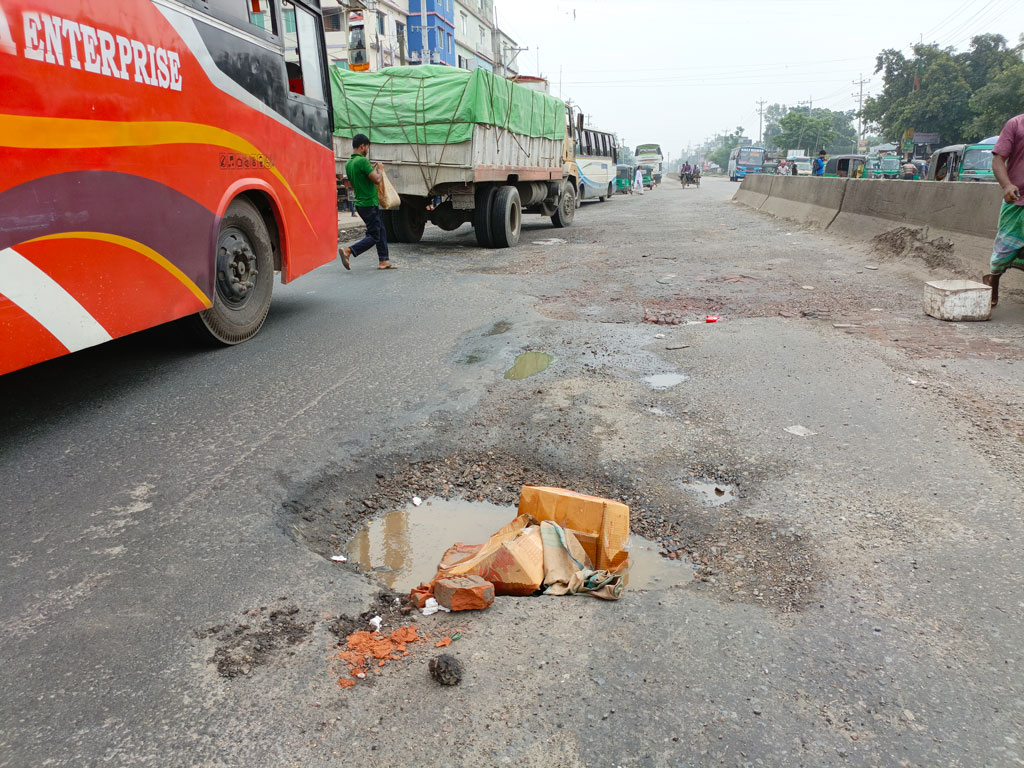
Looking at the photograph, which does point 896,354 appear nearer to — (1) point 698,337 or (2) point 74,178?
(1) point 698,337

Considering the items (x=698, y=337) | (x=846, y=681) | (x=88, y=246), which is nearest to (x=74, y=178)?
(x=88, y=246)

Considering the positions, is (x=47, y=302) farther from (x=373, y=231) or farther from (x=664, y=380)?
(x=373, y=231)

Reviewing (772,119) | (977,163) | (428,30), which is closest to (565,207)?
(977,163)

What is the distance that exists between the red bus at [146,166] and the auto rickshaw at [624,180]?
27328 mm

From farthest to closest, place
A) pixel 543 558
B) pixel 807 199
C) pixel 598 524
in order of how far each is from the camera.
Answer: pixel 807 199
pixel 598 524
pixel 543 558

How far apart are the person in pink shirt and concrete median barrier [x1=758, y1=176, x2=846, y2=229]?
6723 millimetres

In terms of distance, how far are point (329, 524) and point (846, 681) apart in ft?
6.01

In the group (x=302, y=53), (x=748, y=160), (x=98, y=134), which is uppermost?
(x=302, y=53)

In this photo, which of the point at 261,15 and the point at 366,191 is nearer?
the point at 261,15

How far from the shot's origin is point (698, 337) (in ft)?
17.2

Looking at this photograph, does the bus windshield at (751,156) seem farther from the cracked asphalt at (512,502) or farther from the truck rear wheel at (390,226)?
the cracked asphalt at (512,502)

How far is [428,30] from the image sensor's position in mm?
40844

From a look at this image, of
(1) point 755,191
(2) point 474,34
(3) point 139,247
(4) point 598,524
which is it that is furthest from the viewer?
(2) point 474,34

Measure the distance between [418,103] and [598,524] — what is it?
837 centimetres
